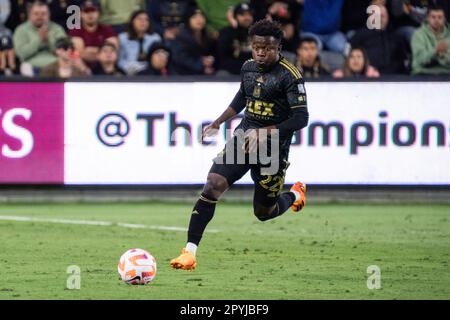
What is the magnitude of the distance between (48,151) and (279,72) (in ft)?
21.5

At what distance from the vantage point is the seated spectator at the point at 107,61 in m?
→ 17.7

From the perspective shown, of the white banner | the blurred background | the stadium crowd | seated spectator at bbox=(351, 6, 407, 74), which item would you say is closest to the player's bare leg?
the blurred background

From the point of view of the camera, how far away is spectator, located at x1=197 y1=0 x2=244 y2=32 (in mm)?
18859

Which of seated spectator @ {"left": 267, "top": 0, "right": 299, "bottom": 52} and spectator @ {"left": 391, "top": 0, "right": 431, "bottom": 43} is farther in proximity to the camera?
spectator @ {"left": 391, "top": 0, "right": 431, "bottom": 43}

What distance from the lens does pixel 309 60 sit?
58.7 ft

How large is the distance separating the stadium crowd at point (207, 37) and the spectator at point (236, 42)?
0.05 ft

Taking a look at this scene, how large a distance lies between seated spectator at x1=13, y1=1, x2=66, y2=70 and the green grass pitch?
2338mm

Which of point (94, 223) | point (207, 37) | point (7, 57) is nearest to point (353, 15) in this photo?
point (207, 37)

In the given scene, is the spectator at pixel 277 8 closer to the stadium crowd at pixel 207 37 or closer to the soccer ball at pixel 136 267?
the stadium crowd at pixel 207 37

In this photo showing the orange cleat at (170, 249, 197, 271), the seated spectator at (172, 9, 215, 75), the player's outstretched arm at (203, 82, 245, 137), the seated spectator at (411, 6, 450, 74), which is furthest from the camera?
the seated spectator at (172, 9, 215, 75)

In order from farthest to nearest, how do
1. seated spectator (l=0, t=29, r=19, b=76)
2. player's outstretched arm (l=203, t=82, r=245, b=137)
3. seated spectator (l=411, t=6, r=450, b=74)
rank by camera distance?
seated spectator (l=411, t=6, r=450, b=74), seated spectator (l=0, t=29, r=19, b=76), player's outstretched arm (l=203, t=82, r=245, b=137)

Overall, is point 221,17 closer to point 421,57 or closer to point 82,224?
point 421,57

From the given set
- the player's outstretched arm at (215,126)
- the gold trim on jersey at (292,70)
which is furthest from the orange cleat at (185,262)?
the gold trim on jersey at (292,70)

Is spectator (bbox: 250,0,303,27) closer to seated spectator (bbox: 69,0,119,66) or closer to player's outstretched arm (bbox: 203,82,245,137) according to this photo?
seated spectator (bbox: 69,0,119,66)
